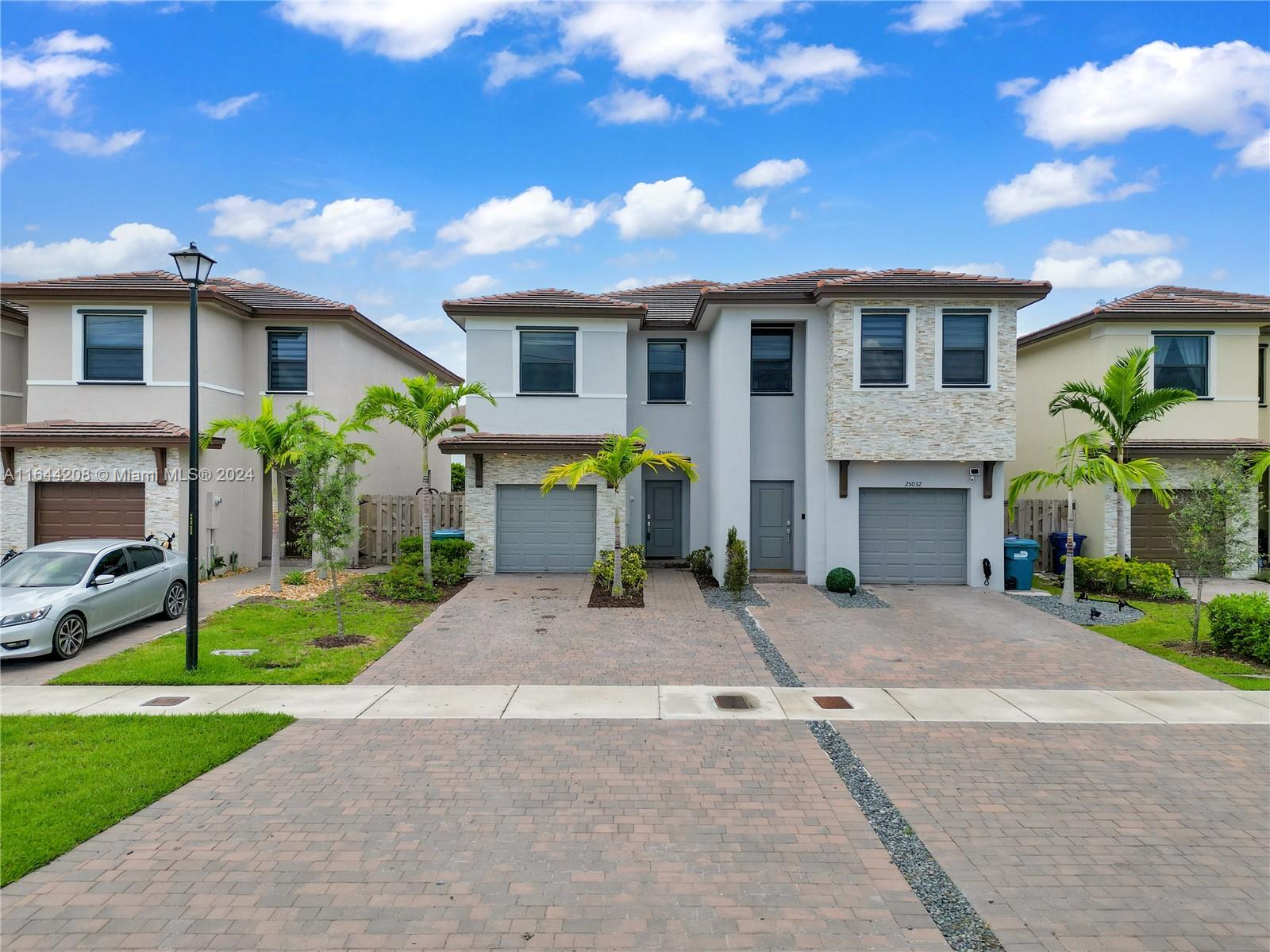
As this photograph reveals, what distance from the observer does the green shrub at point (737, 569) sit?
15.2m

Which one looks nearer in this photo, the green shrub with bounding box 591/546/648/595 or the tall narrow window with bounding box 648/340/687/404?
the green shrub with bounding box 591/546/648/595

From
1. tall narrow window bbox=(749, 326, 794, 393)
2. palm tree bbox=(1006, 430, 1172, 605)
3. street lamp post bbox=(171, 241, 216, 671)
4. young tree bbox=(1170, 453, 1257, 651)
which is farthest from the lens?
tall narrow window bbox=(749, 326, 794, 393)

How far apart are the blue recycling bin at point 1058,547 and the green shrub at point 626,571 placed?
1076cm

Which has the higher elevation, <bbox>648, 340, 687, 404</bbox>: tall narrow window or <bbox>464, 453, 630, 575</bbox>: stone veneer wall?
<bbox>648, 340, 687, 404</bbox>: tall narrow window

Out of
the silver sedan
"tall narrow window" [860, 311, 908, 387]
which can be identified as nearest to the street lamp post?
the silver sedan

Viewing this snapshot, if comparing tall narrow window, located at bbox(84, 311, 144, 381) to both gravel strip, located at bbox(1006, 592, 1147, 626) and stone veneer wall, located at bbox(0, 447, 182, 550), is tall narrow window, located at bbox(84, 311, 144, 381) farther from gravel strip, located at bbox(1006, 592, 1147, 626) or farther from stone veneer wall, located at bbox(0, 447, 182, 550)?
gravel strip, located at bbox(1006, 592, 1147, 626)

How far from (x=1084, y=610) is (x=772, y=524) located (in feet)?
22.2

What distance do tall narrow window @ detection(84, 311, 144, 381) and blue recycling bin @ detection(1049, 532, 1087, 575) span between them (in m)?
23.1

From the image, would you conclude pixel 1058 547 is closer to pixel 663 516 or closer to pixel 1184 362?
pixel 1184 362

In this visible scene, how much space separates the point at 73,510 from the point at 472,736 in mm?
14291

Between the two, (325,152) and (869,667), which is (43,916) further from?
(325,152)

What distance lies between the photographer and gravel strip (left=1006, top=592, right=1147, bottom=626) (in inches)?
513

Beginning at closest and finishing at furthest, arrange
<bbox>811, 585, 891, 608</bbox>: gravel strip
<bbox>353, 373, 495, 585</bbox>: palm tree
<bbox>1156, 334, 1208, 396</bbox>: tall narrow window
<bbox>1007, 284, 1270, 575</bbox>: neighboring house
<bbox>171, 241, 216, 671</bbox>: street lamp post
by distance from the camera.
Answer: <bbox>171, 241, 216, 671</bbox>: street lamp post → <bbox>811, 585, 891, 608</bbox>: gravel strip → <bbox>353, 373, 495, 585</bbox>: palm tree → <bbox>1007, 284, 1270, 575</bbox>: neighboring house → <bbox>1156, 334, 1208, 396</bbox>: tall narrow window

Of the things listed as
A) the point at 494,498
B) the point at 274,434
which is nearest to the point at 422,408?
the point at 494,498
